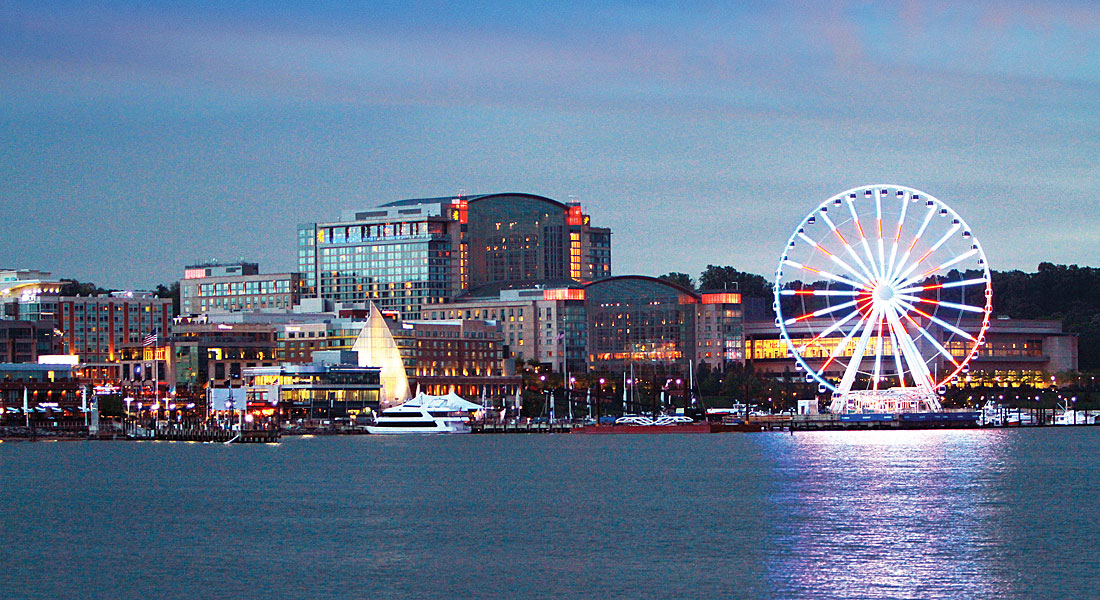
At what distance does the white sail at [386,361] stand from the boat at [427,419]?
21.9 m

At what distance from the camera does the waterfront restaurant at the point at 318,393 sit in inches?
7544

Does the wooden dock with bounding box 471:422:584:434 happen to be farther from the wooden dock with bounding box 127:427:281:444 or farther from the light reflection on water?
the light reflection on water

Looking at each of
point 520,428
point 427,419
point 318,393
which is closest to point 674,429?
point 520,428

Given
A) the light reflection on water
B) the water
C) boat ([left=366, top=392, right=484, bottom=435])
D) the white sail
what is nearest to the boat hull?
boat ([left=366, top=392, right=484, bottom=435])

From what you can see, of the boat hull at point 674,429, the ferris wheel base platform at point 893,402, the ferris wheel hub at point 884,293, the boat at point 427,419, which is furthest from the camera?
the boat hull at point 674,429

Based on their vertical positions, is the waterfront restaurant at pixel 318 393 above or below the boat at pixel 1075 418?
above

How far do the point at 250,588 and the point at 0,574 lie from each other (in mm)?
8871

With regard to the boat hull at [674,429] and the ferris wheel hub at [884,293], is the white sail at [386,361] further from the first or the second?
the ferris wheel hub at [884,293]

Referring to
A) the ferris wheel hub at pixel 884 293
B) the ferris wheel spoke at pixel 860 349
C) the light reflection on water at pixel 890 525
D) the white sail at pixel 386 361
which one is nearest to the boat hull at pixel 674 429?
the ferris wheel spoke at pixel 860 349

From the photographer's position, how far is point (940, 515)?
74.6m

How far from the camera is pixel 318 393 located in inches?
7574

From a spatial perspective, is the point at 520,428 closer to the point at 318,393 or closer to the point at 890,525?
the point at 318,393

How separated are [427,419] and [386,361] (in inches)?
Answer: 1153

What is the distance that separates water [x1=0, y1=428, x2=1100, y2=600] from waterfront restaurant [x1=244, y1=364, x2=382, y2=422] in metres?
68.9
